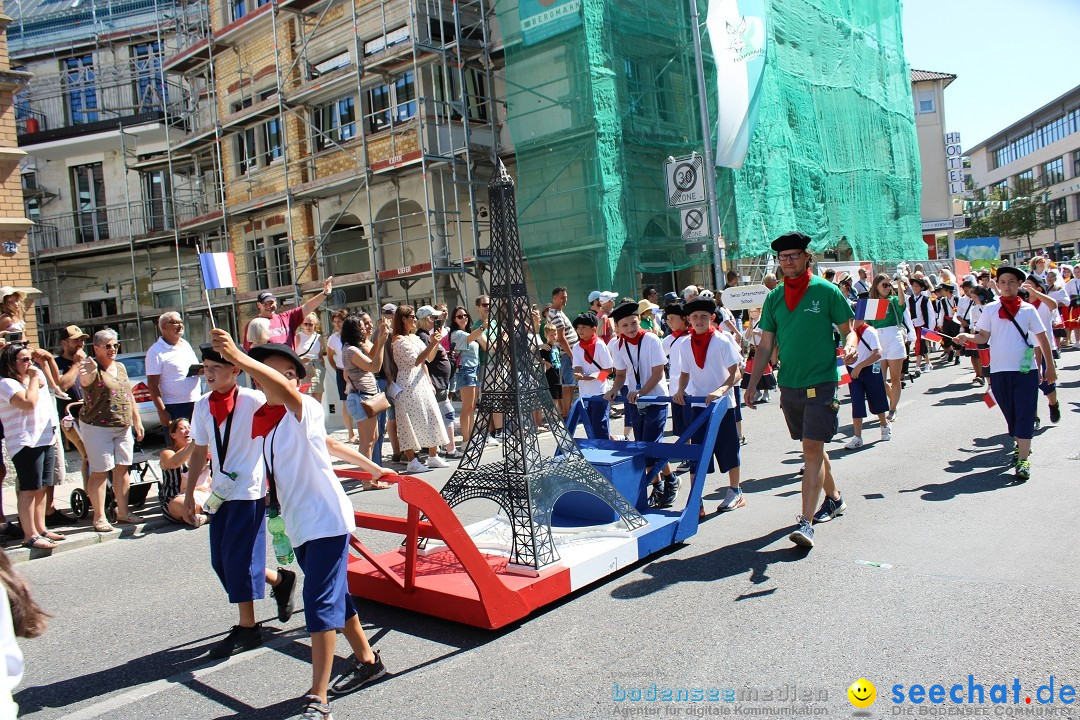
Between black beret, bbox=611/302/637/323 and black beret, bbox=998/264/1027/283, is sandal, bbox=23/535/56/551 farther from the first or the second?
black beret, bbox=998/264/1027/283

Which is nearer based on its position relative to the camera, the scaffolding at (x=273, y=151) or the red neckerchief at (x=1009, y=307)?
the red neckerchief at (x=1009, y=307)

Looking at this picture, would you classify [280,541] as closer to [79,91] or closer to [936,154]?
[79,91]

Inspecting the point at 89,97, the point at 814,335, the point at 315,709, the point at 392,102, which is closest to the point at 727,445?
the point at 814,335

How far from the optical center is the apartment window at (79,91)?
2945 centimetres

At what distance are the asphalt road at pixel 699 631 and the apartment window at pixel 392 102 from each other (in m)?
15.6

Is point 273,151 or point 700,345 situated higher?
point 273,151

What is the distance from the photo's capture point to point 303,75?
2248 cm

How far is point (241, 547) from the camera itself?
4625mm

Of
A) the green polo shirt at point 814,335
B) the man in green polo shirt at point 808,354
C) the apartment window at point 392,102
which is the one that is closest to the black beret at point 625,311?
the man in green polo shirt at point 808,354

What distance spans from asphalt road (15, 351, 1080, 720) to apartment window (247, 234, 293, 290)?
18226mm

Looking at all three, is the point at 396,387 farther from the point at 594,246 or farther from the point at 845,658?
the point at 594,246

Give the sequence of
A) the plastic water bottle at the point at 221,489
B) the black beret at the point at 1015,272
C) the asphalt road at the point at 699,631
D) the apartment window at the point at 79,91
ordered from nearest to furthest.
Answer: the asphalt road at the point at 699,631 < the plastic water bottle at the point at 221,489 < the black beret at the point at 1015,272 < the apartment window at the point at 79,91

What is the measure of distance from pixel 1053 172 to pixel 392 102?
2453 inches

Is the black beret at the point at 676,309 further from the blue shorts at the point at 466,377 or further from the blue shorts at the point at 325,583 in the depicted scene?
the blue shorts at the point at 325,583
